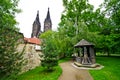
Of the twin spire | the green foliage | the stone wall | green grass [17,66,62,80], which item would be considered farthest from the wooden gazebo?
the twin spire

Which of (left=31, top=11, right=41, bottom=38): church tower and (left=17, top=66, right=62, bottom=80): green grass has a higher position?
(left=31, top=11, right=41, bottom=38): church tower

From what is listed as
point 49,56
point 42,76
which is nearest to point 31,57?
point 49,56

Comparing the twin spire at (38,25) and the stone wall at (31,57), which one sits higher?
the twin spire at (38,25)

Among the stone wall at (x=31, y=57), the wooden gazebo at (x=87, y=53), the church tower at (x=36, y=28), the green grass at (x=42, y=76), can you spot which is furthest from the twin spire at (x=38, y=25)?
the green grass at (x=42, y=76)

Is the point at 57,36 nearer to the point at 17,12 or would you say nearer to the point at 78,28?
the point at 78,28

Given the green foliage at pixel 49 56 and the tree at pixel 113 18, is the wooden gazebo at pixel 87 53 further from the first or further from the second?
the green foliage at pixel 49 56

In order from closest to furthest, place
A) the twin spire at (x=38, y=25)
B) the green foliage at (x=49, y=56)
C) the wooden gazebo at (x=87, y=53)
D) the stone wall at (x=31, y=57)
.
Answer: the green foliage at (x=49, y=56) → the stone wall at (x=31, y=57) → the wooden gazebo at (x=87, y=53) → the twin spire at (x=38, y=25)

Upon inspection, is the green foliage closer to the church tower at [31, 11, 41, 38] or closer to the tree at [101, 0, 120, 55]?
the tree at [101, 0, 120, 55]

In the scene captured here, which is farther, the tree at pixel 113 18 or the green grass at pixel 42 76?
the tree at pixel 113 18

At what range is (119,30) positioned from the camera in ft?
63.4

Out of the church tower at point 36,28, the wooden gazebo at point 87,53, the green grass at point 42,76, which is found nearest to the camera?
the green grass at point 42,76

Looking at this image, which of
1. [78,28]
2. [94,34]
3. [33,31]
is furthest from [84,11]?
[33,31]

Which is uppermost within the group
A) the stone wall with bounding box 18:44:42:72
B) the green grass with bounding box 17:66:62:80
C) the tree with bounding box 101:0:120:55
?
the tree with bounding box 101:0:120:55

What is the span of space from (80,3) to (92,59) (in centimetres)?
1359
